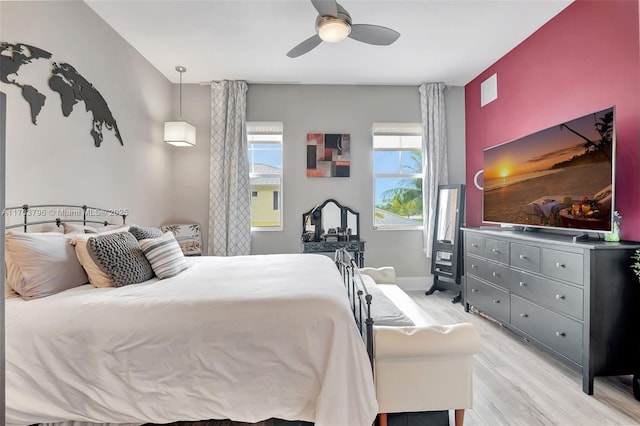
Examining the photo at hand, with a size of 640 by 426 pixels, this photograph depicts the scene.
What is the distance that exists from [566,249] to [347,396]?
1.77 meters

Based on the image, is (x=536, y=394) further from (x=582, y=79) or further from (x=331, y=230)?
(x=331, y=230)

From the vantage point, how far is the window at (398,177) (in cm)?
438

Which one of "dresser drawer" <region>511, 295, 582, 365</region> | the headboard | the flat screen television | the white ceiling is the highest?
the white ceiling

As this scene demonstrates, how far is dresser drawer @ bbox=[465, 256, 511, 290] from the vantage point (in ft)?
8.95

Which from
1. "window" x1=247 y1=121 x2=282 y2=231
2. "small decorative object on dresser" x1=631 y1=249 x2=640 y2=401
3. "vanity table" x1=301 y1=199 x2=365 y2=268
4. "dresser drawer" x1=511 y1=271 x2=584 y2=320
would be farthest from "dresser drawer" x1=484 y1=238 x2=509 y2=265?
"window" x1=247 y1=121 x2=282 y2=231

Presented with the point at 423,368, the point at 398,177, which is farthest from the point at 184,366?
the point at 398,177

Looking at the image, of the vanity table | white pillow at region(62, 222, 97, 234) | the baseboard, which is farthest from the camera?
the baseboard

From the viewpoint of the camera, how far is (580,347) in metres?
1.97

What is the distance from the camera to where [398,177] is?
4.41 metres

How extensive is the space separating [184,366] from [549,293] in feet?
7.90

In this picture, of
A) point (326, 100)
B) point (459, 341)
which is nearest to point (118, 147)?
point (326, 100)

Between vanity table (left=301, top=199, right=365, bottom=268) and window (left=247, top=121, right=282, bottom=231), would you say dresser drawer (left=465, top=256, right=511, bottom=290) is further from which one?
window (left=247, top=121, right=282, bottom=231)

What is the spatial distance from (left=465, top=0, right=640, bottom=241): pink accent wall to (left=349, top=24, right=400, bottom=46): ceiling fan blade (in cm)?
154

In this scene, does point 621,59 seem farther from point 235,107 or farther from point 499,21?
point 235,107
